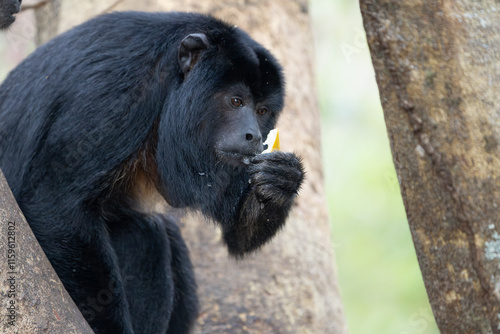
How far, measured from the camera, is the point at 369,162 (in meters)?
14.9

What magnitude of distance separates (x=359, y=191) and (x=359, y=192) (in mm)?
35

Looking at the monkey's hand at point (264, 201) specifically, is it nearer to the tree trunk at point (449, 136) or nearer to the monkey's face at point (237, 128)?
the monkey's face at point (237, 128)

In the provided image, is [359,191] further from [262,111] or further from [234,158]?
[234,158]

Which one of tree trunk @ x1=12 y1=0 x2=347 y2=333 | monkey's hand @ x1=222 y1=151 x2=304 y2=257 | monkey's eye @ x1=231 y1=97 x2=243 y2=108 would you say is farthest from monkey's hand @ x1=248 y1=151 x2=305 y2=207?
tree trunk @ x1=12 y1=0 x2=347 y2=333

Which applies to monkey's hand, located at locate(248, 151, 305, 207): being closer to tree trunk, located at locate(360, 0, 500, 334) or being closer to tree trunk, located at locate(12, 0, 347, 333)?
tree trunk, located at locate(360, 0, 500, 334)

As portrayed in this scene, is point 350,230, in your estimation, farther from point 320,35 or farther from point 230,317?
point 230,317

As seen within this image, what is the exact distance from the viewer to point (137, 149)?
3.91 m

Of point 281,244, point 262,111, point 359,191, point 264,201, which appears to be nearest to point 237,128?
point 262,111

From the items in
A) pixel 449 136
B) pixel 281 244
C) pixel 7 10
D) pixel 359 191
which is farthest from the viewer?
pixel 359 191

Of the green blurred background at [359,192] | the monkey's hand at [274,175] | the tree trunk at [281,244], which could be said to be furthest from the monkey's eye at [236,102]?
the green blurred background at [359,192]

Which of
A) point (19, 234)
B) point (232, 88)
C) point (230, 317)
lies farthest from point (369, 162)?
point (19, 234)

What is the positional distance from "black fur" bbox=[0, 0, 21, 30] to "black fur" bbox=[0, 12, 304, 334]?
25.6 inches

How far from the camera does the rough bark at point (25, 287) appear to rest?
2.60 metres

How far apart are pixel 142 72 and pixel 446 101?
1856 mm
